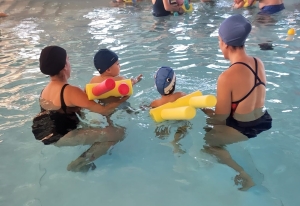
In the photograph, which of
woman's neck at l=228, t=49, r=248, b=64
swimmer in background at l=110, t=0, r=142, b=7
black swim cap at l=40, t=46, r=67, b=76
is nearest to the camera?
woman's neck at l=228, t=49, r=248, b=64

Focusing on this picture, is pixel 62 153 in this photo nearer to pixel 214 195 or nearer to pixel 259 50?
pixel 214 195

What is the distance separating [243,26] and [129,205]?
185cm

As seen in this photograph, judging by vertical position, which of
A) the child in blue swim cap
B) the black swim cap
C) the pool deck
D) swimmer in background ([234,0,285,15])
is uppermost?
the black swim cap

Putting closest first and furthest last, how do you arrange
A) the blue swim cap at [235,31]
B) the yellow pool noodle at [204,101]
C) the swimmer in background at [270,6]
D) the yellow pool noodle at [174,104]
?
the yellow pool noodle at [204,101] → the blue swim cap at [235,31] → the yellow pool noodle at [174,104] → the swimmer in background at [270,6]

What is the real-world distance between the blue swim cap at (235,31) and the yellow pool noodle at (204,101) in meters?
0.57

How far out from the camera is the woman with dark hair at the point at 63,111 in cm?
329

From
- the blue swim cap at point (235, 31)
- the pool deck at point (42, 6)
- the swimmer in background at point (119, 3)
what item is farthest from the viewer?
the swimmer in background at point (119, 3)

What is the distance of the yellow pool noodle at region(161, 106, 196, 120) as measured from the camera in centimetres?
283

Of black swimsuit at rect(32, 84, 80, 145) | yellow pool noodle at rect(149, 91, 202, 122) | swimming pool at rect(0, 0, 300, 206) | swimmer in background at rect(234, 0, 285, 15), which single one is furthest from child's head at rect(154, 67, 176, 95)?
swimmer in background at rect(234, 0, 285, 15)

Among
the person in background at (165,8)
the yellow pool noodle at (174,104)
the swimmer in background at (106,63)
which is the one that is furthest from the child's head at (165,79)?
the person in background at (165,8)

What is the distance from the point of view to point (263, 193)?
2879 millimetres

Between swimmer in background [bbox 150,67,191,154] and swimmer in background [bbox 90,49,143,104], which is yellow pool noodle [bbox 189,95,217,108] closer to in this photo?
swimmer in background [bbox 150,67,191,154]

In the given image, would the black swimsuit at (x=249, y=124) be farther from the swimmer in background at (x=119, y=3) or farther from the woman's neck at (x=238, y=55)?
the swimmer in background at (x=119, y=3)

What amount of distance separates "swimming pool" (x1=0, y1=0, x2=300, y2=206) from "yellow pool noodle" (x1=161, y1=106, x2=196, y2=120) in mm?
398
